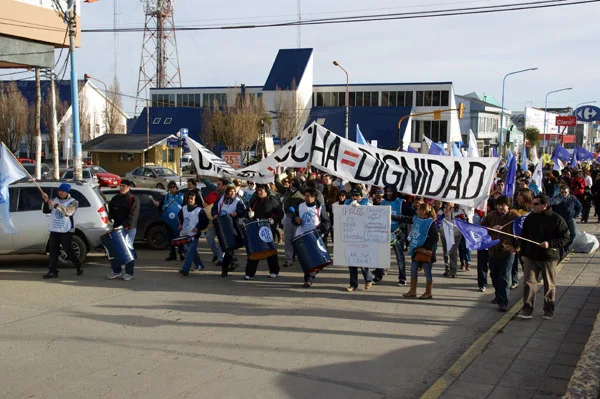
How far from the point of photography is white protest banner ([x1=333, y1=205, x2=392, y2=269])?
384 inches

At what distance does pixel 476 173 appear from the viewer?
9.09m

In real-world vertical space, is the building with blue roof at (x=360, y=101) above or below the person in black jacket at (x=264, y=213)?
above

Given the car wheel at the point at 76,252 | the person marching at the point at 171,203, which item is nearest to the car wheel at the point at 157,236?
the person marching at the point at 171,203

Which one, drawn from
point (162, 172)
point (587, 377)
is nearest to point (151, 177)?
point (162, 172)

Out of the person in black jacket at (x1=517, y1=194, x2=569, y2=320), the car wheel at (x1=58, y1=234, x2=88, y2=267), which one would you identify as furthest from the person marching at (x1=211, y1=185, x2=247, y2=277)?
the person in black jacket at (x1=517, y1=194, x2=569, y2=320)

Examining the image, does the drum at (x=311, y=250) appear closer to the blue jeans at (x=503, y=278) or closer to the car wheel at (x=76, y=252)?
the blue jeans at (x=503, y=278)

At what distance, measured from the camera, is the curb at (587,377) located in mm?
4641

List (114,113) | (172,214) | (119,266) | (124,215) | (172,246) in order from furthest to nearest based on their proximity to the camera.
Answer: (114,113), (172,214), (172,246), (124,215), (119,266)

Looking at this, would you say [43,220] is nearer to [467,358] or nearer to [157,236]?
[157,236]

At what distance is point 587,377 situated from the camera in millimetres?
4977

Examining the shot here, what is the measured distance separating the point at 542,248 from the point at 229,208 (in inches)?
216

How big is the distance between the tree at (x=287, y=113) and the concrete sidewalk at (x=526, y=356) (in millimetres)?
44842

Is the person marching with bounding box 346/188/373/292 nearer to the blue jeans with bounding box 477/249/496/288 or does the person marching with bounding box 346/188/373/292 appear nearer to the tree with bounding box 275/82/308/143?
the blue jeans with bounding box 477/249/496/288

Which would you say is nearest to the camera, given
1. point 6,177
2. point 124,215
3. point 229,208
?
point 6,177
